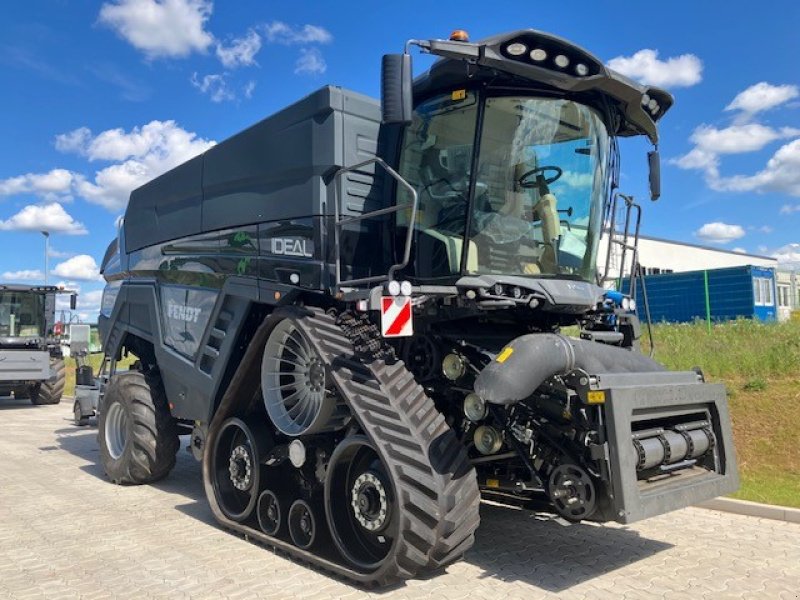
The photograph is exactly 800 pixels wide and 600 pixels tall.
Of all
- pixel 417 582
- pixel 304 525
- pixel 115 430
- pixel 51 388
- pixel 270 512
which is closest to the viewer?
pixel 417 582

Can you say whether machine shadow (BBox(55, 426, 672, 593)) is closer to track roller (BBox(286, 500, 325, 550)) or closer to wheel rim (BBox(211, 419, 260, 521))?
wheel rim (BBox(211, 419, 260, 521))

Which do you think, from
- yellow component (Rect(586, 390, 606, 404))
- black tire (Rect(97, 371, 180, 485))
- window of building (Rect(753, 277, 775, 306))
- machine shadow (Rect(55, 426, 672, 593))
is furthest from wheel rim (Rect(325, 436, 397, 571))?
window of building (Rect(753, 277, 775, 306))

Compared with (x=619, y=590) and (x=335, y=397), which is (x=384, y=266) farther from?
(x=619, y=590)

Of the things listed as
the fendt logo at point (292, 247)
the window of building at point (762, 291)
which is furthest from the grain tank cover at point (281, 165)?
the window of building at point (762, 291)

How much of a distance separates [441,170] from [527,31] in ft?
3.94

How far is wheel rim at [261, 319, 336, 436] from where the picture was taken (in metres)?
5.33

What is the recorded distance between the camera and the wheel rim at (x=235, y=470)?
5953mm

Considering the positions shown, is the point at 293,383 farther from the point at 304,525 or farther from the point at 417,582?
the point at 417,582

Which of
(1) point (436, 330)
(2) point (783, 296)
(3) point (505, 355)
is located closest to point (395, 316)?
A: (1) point (436, 330)

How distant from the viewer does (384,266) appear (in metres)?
5.99

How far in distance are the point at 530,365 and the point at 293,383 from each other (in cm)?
224

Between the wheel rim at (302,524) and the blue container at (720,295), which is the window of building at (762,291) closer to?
Answer: the blue container at (720,295)

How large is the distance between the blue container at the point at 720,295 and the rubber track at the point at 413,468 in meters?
16.6

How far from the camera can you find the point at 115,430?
8.59 metres
